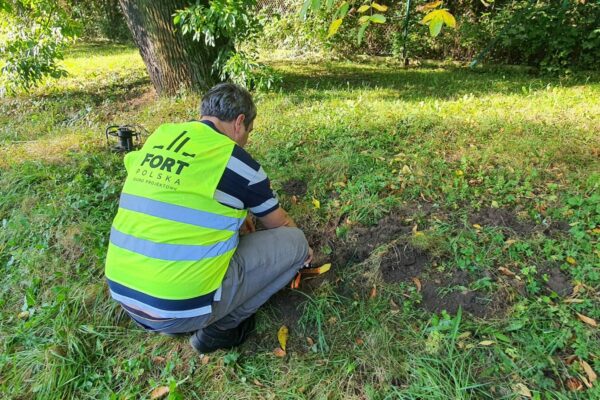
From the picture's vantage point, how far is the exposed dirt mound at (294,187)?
3154 mm

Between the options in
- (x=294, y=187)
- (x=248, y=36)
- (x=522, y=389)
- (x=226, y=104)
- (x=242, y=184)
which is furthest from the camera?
(x=248, y=36)

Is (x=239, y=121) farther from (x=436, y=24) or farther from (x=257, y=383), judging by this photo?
(x=257, y=383)

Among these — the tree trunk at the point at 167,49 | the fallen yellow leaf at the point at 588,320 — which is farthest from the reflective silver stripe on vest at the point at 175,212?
the tree trunk at the point at 167,49

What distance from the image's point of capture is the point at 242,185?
191cm

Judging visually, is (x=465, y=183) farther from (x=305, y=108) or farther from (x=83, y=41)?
(x=83, y=41)

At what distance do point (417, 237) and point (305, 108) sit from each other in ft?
8.89

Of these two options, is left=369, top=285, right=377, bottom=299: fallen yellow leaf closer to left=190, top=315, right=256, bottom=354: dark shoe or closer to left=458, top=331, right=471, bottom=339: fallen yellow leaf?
left=458, top=331, right=471, bottom=339: fallen yellow leaf

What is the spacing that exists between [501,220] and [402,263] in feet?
2.46

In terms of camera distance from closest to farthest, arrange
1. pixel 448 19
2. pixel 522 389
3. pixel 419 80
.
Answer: pixel 448 19
pixel 522 389
pixel 419 80

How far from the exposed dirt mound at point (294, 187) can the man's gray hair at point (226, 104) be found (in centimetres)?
110

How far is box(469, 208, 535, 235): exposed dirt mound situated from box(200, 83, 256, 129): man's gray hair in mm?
1617

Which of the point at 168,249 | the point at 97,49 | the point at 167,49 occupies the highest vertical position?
the point at 167,49

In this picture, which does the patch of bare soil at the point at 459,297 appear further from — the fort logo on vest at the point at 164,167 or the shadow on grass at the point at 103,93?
the shadow on grass at the point at 103,93

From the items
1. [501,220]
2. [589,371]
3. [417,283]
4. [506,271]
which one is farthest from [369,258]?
[589,371]
